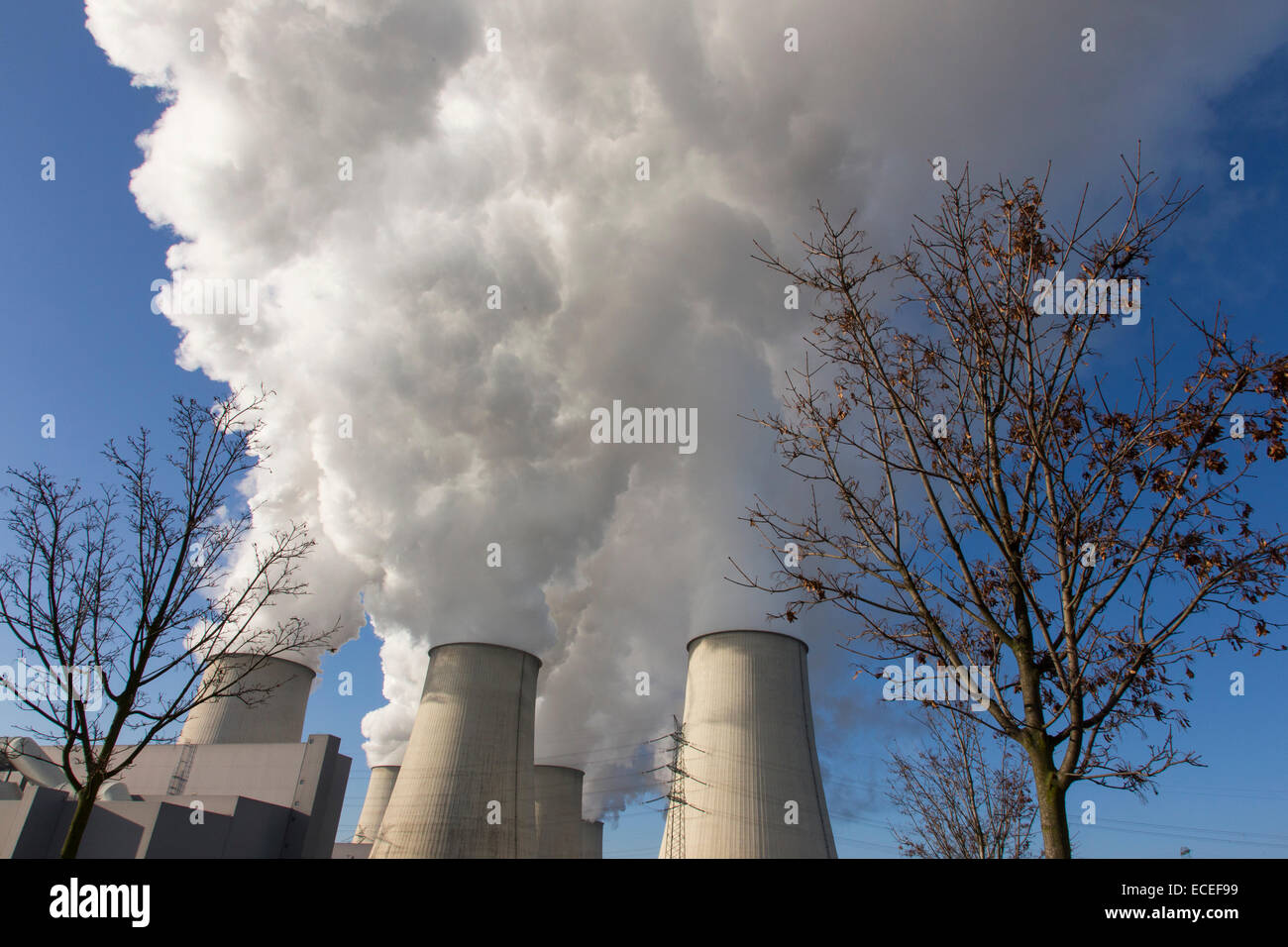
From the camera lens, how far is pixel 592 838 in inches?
1253

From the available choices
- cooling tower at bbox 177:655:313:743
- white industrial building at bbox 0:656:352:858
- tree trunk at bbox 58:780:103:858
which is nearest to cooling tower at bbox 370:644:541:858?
white industrial building at bbox 0:656:352:858

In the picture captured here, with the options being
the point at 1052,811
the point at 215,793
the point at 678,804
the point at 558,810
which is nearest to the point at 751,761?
the point at 678,804

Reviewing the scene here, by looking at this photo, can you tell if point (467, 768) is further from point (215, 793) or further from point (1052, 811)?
point (1052, 811)

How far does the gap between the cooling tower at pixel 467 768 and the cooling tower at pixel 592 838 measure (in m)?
13.9

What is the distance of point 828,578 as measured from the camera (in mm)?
4352

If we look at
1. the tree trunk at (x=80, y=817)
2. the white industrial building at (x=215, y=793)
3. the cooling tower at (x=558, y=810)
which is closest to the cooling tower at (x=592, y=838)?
the cooling tower at (x=558, y=810)

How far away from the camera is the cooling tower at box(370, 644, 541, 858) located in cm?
1678

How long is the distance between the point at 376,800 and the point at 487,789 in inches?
619

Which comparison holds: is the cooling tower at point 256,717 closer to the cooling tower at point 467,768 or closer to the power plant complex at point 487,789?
the power plant complex at point 487,789
